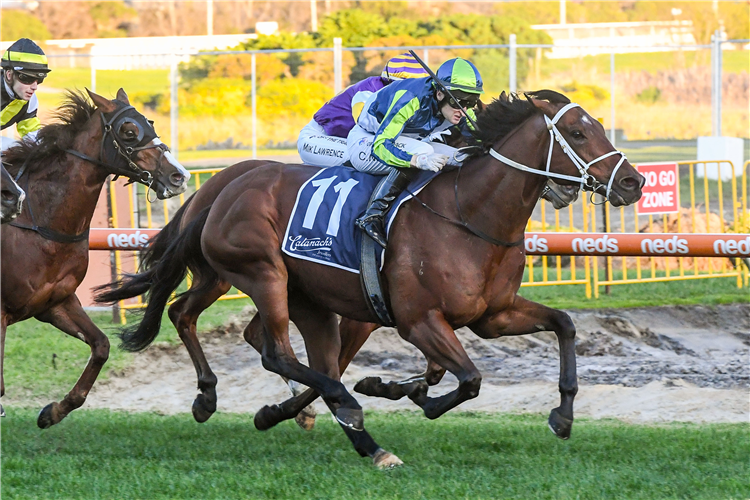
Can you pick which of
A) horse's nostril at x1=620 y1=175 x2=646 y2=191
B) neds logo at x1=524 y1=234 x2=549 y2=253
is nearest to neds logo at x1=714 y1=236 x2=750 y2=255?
neds logo at x1=524 y1=234 x2=549 y2=253

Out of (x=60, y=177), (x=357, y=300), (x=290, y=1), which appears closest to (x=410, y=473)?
(x=357, y=300)

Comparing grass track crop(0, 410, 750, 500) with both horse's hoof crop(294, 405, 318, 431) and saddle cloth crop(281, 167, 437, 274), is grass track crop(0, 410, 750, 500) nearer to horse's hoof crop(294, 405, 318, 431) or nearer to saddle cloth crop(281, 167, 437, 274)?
horse's hoof crop(294, 405, 318, 431)

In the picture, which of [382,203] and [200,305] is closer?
[382,203]

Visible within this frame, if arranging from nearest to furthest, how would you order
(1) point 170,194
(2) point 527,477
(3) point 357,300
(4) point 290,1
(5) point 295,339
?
(2) point 527,477
(3) point 357,300
(1) point 170,194
(5) point 295,339
(4) point 290,1

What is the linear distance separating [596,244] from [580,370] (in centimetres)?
131

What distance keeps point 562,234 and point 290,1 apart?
93.8ft

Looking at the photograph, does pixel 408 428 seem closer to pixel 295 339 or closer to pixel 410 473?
pixel 410 473

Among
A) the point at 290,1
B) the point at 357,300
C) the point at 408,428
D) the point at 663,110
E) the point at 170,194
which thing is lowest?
the point at 408,428

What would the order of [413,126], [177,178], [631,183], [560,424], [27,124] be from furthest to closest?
[27,124] → [177,178] → [413,126] → [560,424] → [631,183]

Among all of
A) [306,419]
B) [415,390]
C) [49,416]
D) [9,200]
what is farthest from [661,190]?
[9,200]

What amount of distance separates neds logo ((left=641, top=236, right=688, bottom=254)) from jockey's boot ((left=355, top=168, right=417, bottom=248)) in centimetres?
249

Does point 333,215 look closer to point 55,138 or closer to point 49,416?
point 55,138

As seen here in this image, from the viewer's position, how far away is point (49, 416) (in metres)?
6.20

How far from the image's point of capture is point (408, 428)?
20.9ft
